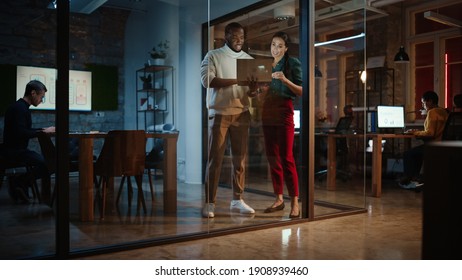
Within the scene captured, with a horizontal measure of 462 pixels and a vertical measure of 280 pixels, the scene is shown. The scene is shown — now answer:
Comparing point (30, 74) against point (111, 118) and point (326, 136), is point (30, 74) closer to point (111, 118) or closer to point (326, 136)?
point (111, 118)

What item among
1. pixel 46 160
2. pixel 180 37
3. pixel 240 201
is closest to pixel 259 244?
pixel 240 201

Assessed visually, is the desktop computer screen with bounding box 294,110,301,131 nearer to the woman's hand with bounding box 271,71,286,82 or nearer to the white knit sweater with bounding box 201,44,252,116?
the woman's hand with bounding box 271,71,286,82

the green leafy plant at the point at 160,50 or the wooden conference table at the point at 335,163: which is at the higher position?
the green leafy plant at the point at 160,50

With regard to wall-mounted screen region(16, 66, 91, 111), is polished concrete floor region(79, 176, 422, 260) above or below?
below

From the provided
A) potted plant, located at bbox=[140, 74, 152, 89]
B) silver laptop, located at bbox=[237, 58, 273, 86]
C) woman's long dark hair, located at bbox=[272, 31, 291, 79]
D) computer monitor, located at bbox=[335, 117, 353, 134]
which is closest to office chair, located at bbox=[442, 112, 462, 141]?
computer monitor, located at bbox=[335, 117, 353, 134]

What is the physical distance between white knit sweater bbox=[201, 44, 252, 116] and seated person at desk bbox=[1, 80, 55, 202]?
1.45 metres

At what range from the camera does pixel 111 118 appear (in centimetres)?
354

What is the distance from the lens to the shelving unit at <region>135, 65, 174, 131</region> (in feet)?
12.1

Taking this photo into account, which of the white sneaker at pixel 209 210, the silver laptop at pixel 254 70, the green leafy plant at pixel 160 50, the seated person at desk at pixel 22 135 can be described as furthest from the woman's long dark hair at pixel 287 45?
the seated person at desk at pixel 22 135

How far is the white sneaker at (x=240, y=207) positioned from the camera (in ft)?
14.1

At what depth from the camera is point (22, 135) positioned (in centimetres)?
389

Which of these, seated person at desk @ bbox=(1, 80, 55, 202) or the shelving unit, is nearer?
the shelving unit

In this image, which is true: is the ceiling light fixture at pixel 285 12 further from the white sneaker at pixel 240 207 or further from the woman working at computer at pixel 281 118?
the white sneaker at pixel 240 207

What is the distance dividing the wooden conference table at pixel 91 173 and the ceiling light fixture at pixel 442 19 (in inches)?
210
